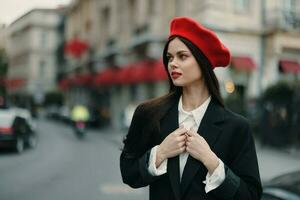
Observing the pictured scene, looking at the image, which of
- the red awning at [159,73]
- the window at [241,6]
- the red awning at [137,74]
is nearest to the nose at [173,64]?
the red awning at [137,74]

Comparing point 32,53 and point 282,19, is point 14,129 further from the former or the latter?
point 32,53

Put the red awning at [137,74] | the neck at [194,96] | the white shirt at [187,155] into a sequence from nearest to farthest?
the white shirt at [187,155], the neck at [194,96], the red awning at [137,74]

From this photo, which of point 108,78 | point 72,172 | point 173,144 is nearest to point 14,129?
point 72,172

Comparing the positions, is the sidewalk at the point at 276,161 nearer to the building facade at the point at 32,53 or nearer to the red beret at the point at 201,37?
the building facade at the point at 32,53

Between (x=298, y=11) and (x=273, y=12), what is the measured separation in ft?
4.82

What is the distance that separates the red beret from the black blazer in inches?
10.0

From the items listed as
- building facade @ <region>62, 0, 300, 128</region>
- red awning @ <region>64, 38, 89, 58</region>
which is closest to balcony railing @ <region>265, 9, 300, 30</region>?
building facade @ <region>62, 0, 300, 128</region>

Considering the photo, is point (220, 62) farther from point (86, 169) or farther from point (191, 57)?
point (86, 169)

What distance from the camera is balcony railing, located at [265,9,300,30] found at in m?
19.1

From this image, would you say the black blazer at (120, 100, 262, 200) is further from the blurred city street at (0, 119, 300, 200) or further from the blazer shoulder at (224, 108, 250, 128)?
the blurred city street at (0, 119, 300, 200)

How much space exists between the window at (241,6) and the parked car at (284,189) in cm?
1707

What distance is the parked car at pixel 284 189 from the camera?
279 cm

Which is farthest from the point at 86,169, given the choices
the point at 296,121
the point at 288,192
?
the point at 288,192

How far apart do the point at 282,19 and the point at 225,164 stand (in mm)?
18547
